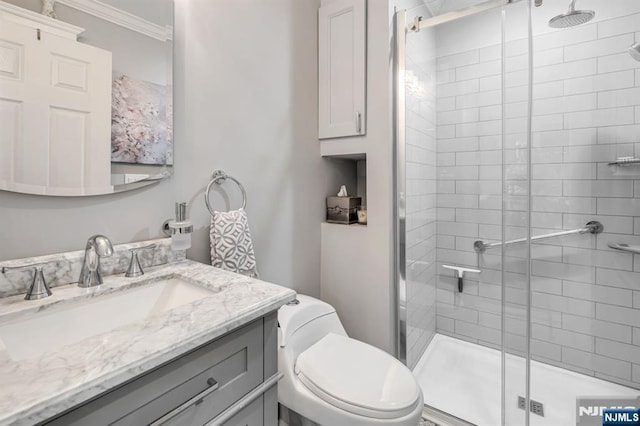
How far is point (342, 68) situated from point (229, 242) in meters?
1.20

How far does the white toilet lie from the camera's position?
1015mm

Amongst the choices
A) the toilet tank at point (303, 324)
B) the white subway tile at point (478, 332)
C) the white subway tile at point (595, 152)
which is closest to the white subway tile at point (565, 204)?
the white subway tile at point (595, 152)

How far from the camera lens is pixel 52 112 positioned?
85 centimetres

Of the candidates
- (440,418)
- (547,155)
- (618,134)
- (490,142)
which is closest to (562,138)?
(547,155)

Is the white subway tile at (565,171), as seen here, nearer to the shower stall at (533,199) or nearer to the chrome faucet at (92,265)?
the shower stall at (533,199)

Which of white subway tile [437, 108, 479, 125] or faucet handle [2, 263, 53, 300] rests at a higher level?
white subway tile [437, 108, 479, 125]

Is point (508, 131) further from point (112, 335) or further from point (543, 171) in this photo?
point (112, 335)

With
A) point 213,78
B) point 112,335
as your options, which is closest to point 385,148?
point 213,78

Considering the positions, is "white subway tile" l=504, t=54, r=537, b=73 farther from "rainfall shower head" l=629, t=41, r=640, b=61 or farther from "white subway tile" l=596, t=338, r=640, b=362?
"white subway tile" l=596, t=338, r=640, b=362

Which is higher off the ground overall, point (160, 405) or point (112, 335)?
point (112, 335)

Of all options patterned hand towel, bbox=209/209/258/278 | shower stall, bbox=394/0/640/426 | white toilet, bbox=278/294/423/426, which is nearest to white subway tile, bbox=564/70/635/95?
shower stall, bbox=394/0/640/426

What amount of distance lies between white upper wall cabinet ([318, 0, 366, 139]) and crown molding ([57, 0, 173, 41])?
933 millimetres

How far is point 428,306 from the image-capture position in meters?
2.03

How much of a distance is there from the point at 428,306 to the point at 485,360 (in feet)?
1.50
